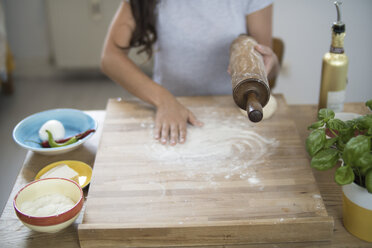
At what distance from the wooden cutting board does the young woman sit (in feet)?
0.63

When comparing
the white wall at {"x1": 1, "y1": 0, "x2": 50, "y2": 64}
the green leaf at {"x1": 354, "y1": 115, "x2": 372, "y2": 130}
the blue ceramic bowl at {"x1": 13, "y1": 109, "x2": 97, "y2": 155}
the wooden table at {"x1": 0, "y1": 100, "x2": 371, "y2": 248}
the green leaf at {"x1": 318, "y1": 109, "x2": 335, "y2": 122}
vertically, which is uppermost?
the green leaf at {"x1": 354, "y1": 115, "x2": 372, "y2": 130}

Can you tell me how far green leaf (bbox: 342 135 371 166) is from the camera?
0.69 m

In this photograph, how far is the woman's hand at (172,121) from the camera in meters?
1.14

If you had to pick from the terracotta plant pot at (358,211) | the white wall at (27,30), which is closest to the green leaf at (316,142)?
the terracotta plant pot at (358,211)

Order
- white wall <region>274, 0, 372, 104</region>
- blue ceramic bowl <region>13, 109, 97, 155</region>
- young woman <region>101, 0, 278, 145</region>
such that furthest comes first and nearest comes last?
white wall <region>274, 0, 372, 104</region> < young woman <region>101, 0, 278, 145</region> < blue ceramic bowl <region>13, 109, 97, 155</region>

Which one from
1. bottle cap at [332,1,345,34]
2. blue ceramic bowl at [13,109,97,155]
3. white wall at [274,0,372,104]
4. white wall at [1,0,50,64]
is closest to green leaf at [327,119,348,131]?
bottle cap at [332,1,345,34]

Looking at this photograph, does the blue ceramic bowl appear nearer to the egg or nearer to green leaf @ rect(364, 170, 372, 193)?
the egg

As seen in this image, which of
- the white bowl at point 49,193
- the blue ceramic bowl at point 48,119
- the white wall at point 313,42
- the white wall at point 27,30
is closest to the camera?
the white bowl at point 49,193

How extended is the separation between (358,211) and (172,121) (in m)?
0.57

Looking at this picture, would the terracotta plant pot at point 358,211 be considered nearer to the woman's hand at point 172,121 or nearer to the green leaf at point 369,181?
the green leaf at point 369,181

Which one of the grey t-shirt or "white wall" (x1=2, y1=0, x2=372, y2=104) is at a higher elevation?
the grey t-shirt

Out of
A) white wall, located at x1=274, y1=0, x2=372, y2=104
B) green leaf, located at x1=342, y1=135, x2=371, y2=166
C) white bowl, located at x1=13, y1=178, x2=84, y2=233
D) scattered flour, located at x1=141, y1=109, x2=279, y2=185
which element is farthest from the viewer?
white wall, located at x1=274, y1=0, x2=372, y2=104

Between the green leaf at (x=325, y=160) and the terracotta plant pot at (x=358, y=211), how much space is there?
0.27ft

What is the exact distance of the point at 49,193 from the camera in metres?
0.90
